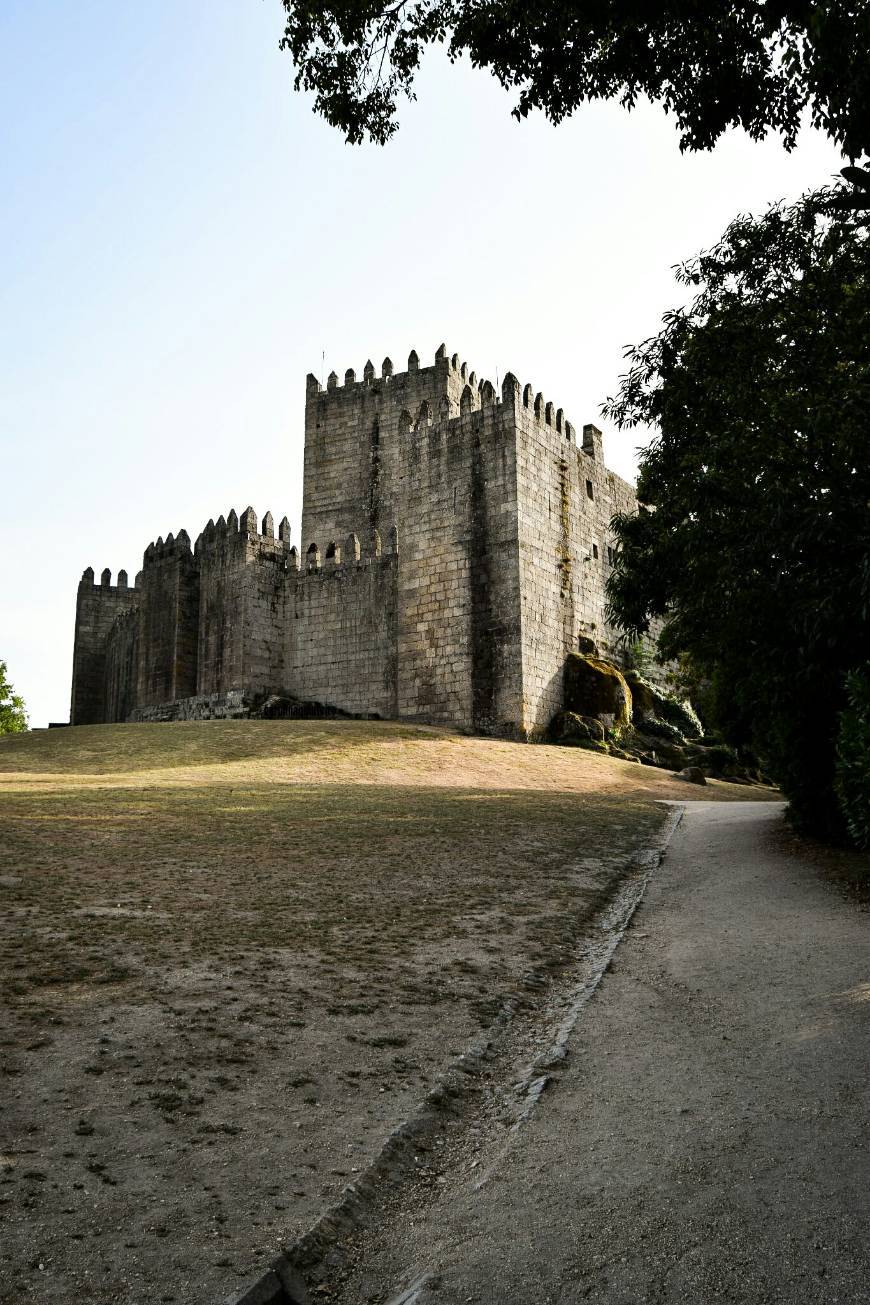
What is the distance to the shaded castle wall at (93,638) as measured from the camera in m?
43.6

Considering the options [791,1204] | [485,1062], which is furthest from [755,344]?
[791,1204]

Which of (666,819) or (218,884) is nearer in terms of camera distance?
(218,884)

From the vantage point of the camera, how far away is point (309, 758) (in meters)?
20.0

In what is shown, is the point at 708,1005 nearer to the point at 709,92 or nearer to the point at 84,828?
the point at 84,828

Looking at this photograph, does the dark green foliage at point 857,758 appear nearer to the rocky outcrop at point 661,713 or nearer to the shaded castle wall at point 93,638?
the rocky outcrop at point 661,713

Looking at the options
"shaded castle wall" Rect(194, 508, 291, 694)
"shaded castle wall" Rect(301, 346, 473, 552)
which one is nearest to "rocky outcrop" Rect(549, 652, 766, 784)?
"shaded castle wall" Rect(194, 508, 291, 694)

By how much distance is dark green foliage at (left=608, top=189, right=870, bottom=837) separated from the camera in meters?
8.48

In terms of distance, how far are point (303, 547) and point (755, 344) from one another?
2901 centimetres

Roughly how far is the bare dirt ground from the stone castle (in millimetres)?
13487

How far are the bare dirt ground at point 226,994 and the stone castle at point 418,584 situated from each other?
1349cm

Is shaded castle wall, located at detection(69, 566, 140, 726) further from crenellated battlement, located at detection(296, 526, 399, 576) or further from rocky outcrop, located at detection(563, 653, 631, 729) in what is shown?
rocky outcrop, located at detection(563, 653, 631, 729)

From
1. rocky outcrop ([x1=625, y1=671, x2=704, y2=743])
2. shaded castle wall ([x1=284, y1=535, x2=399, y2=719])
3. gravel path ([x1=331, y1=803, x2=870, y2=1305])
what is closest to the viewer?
gravel path ([x1=331, y1=803, x2=870, y2=1305])

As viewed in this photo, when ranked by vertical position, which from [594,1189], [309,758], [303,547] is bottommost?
[594,1189]

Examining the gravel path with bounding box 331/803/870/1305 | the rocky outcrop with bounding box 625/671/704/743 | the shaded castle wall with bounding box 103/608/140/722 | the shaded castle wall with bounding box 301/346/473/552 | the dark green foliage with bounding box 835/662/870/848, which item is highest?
the shaded castle wall with bounding box 301/346/473/552
